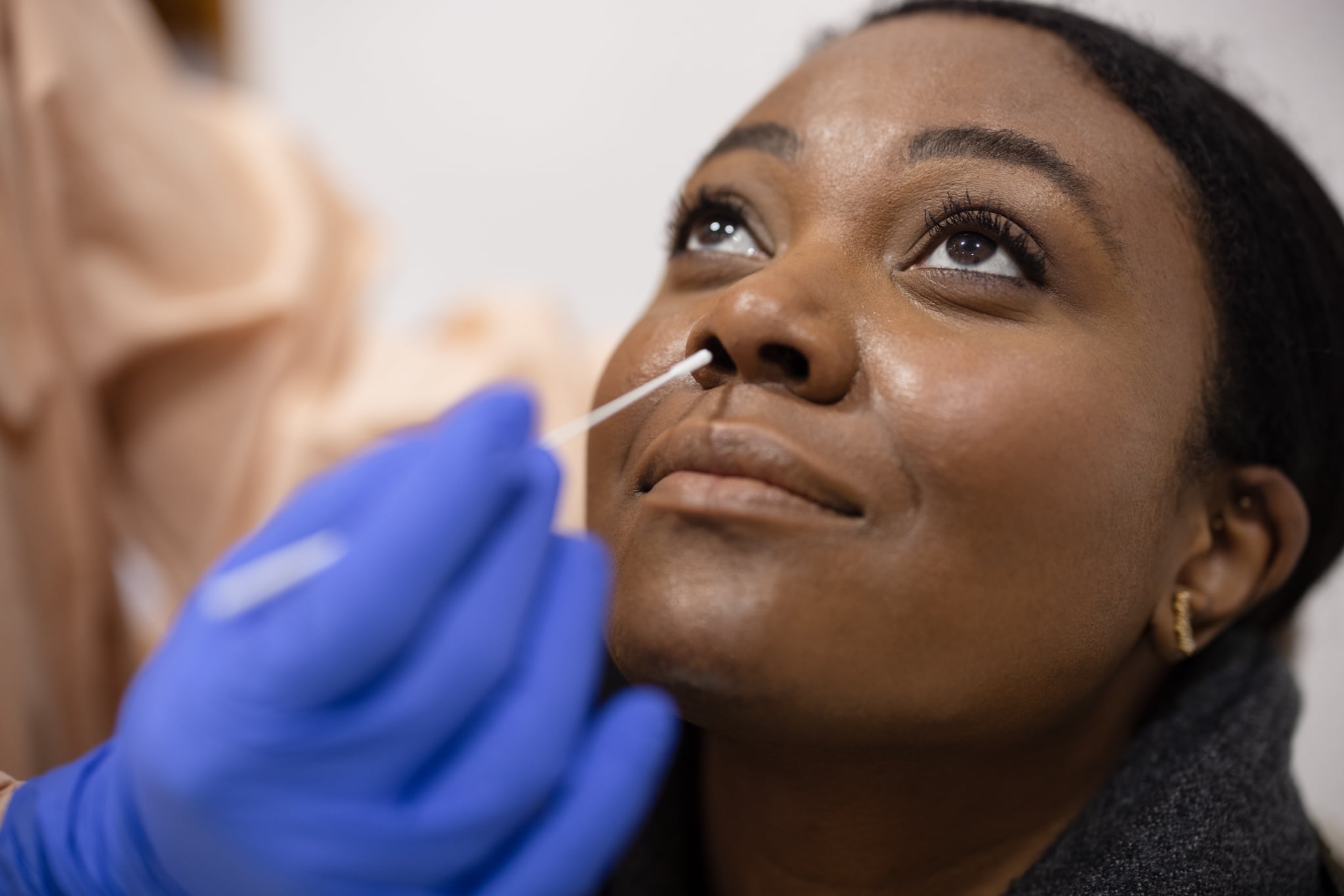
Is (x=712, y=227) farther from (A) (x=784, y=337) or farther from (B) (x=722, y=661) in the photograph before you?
(B) (x=722, y=661)

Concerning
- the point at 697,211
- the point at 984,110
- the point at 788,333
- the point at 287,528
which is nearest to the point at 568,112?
the point at 697,211

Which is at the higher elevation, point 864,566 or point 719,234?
point 719,234

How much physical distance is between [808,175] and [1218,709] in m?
0.52

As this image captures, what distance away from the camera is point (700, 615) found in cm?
59

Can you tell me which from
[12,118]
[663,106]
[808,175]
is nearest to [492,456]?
[808,175]

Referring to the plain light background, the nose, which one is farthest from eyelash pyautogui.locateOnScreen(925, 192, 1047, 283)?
the plain light background

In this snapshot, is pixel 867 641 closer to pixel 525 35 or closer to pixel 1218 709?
pixel 1218 709

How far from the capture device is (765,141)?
799mm

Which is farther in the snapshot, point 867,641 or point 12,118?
point 12,118

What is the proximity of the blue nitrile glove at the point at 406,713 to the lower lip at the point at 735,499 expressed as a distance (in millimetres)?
70

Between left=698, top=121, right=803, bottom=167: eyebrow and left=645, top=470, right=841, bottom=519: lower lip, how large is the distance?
0.91 feet

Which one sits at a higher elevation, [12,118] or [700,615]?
[12,118]

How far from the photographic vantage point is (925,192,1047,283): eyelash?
72 cm

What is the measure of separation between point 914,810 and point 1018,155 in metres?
0.47
